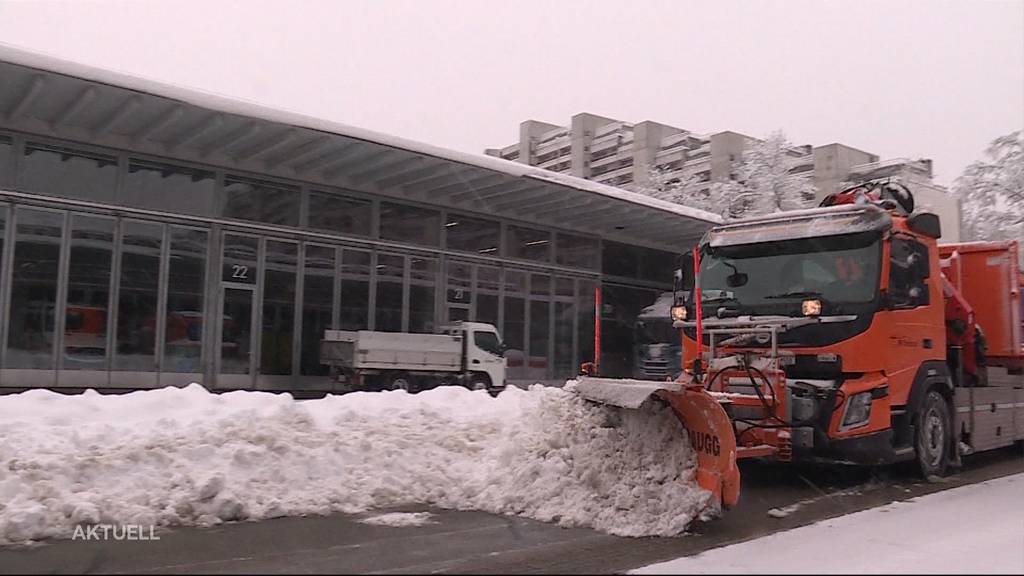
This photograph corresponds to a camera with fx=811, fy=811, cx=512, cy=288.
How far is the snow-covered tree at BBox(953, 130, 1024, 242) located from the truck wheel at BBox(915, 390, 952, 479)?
1021 inches

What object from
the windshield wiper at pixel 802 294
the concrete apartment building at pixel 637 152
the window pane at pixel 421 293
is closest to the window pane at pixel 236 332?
the window pane at pixel 421 293

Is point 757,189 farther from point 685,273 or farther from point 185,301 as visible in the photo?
point 685,273

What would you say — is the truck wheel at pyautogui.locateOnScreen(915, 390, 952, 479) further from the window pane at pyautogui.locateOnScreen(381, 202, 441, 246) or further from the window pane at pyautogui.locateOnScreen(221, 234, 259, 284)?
the window pane at pyautogui.locateOnScreen(381, 202, 441, 246)

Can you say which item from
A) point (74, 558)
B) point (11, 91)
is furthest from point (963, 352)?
point (11, 91)

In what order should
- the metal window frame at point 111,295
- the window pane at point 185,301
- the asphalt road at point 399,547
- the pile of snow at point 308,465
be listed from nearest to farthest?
the asphalt road at point 399,547 → the pile of snow at point 308,465 → the metal window frame at point 111,295 → the window pane at point 185,301

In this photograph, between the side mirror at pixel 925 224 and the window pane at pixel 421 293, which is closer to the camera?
the side mirror at pixel 925 224

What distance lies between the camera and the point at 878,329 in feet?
27.0

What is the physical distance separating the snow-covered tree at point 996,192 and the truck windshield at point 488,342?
21.5 metres

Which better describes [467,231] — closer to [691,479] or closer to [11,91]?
[11,91]

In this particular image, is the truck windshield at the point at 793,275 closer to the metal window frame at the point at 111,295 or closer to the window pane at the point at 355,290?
the metal window frame at the point at 111,295

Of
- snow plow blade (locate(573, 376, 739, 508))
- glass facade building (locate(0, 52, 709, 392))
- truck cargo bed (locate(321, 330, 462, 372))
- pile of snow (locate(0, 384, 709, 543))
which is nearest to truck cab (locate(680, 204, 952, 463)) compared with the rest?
snow plow blade (locate(573, 376, 739, 508))

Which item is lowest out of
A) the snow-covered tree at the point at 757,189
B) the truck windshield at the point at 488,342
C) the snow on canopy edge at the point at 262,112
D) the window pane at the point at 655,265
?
the truck windshield at the point at 488,342

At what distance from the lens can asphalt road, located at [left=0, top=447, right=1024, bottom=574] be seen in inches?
211

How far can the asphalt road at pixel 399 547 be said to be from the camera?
5371 millimetres
